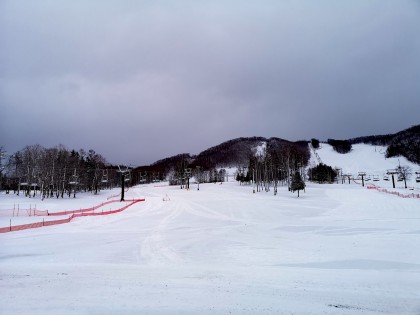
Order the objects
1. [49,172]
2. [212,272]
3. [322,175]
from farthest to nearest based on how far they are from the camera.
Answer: [322,175], [49,172], [212,272]

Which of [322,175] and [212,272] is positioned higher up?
[322,175]

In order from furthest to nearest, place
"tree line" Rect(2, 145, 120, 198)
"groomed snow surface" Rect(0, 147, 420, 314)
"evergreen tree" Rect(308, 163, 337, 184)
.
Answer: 1. "evergreen tree" Rect(308, 163, 337, 184)
2. "tree line" Rect(2, 145, 120, 198)
3. "groomed snow surface" Rect(0, 147, 420, 314)

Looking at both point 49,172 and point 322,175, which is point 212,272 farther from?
point 322,175

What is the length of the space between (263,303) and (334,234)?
49.8ft

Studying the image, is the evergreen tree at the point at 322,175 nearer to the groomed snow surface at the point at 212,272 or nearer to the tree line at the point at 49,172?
the tree line at the point at 49,172

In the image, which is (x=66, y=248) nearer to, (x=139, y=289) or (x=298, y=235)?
(x=139, y=289)

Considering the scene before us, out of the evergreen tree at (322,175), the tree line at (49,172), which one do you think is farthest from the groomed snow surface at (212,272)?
the evergreen tree at (322,175)

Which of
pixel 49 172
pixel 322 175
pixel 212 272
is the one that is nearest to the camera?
pixel 212 272

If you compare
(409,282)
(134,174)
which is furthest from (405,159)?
(409,282)

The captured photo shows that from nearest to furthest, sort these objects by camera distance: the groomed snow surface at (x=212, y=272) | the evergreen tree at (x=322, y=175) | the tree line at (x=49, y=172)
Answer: the groomed snow surface at (x=212, y=272), the tree line at (x=49, y=172), the evergreen tree at (x=322, y=175)

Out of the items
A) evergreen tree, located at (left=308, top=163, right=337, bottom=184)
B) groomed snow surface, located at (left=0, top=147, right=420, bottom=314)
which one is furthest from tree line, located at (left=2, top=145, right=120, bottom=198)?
evergreen tree, located at (left=308, top=163, right=337, bottom=184)

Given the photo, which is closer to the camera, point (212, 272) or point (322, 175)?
point (212, 272)

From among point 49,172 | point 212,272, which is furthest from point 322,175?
point 212,272

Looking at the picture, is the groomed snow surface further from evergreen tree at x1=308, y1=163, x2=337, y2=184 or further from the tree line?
evergreen tree at x1=308, y1=163, x2=337, y2=184
